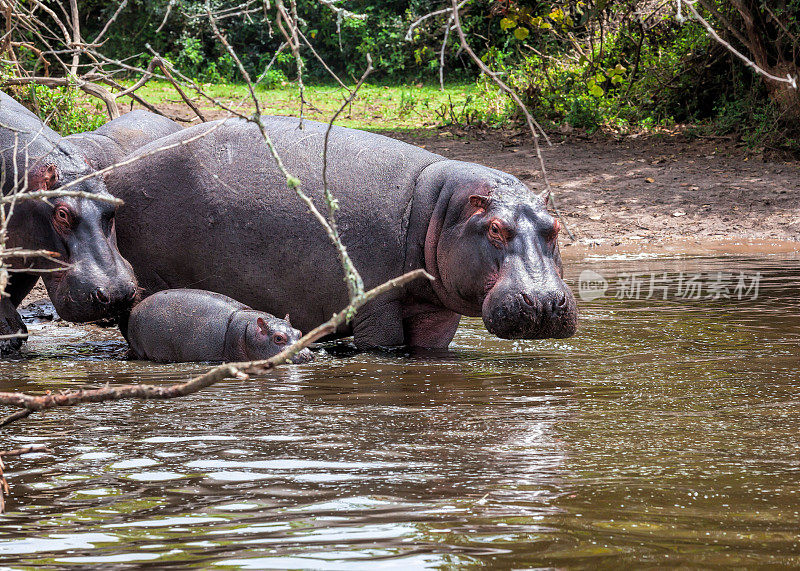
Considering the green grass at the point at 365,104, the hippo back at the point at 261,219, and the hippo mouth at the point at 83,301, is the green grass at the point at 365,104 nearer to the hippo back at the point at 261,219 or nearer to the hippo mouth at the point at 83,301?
the hippo back at the point at 261,219

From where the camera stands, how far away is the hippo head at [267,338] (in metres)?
5.18

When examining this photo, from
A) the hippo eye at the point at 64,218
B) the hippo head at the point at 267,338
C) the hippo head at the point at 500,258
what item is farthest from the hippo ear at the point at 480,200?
the hippo eye at the point at 64,218

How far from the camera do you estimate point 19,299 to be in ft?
20.0

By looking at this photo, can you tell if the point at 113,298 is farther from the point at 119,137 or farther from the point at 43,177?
the point at 119,137

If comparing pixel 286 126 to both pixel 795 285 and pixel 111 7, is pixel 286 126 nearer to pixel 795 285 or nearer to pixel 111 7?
pixel 795 285

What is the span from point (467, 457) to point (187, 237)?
294cm

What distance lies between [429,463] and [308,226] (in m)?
2.67

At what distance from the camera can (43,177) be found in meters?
5.41

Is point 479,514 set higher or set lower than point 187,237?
lower

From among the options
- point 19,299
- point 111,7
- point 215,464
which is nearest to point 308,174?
point 19,299
